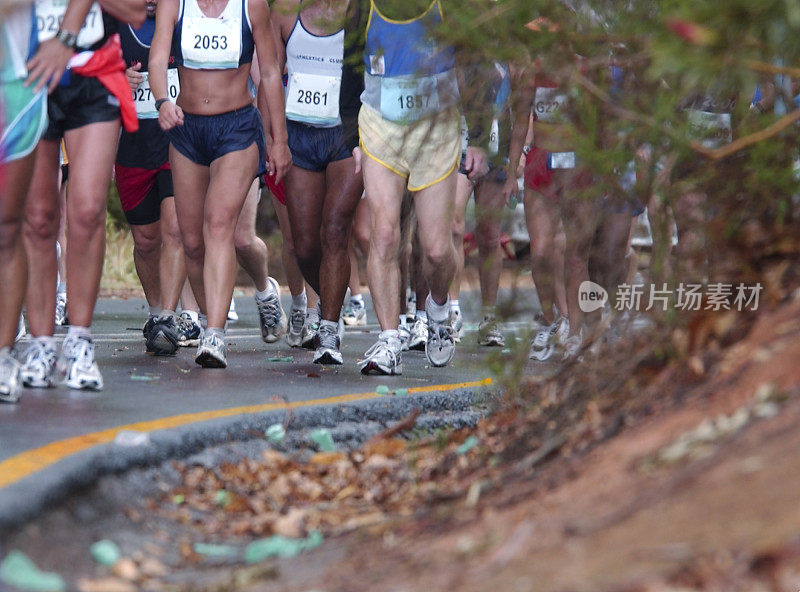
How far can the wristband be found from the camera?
5379mm

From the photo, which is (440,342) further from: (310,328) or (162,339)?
(162,339)

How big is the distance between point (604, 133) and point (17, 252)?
2.66 meters

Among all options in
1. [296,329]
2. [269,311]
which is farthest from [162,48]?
[296,329]

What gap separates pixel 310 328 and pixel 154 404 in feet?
12.5

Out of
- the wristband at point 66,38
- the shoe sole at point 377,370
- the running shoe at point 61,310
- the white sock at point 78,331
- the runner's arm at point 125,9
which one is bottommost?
the running shoe at point 61,310

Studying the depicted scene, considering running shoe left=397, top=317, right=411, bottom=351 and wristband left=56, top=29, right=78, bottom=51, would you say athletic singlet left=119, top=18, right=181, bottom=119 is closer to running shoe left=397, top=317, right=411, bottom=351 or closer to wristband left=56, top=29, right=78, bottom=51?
running shoe left=397, top=317, right=411, bottom=351

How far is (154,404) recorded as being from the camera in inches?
207

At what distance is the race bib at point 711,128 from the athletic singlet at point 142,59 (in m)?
4.98

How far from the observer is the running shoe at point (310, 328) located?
9.00 metres

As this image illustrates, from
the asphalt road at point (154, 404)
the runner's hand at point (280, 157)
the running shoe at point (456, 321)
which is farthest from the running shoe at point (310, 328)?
the runner's hand at point (280, 157)

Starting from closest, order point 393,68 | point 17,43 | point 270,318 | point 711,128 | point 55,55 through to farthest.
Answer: point 711,128, point 17,43, point 55,55, point 393,68, point 270,318

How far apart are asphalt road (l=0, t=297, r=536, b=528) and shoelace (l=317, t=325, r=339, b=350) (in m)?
0.18

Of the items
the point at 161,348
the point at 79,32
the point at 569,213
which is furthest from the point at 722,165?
the point at 161,348

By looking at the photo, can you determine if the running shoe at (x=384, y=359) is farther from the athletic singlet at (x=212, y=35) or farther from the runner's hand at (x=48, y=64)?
the runner's hand at (x=48, y=64)
